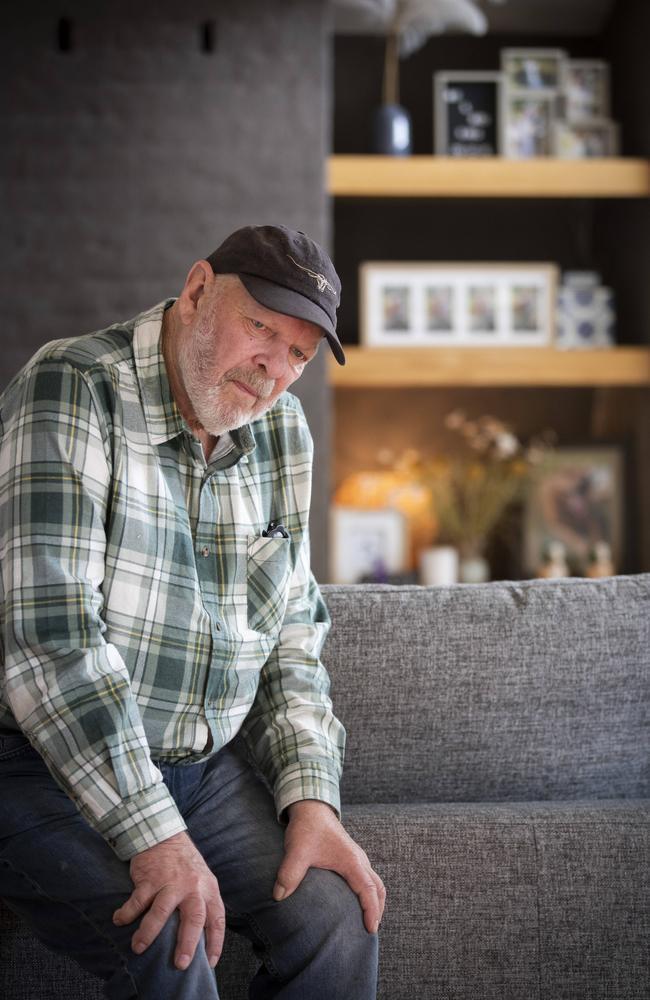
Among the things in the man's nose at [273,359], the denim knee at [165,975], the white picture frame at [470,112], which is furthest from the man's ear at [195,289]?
the white picture frame at [470,112]

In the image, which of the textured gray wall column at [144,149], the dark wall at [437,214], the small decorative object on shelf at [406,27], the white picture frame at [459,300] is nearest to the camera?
the textured gray wall column at [144,149]

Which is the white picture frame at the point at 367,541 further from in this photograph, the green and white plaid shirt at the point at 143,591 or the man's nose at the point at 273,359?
the man's nose at the point at 273,359

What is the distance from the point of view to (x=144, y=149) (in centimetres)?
389

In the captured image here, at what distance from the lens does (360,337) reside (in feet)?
14.8

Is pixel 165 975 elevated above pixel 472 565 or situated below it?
above

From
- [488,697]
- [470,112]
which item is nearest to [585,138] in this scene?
[470,112]

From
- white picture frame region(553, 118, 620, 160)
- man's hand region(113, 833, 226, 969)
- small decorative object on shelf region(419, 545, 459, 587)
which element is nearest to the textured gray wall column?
small decorative object on shelf region(419, 545, 459, 587)

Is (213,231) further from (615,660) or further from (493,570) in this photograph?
(615,660)

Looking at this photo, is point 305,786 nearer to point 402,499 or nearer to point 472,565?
point 472,565

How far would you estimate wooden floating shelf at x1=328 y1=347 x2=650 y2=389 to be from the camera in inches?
165

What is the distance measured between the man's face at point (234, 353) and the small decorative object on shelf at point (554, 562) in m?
3.10

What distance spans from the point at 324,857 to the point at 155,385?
62cm

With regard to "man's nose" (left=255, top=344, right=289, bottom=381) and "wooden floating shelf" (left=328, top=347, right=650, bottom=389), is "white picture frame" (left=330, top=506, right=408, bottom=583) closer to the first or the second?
"wooden floating shelf" (left=328, top=347, right=650, bottom=389)

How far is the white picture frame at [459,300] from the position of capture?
4.29 meters
